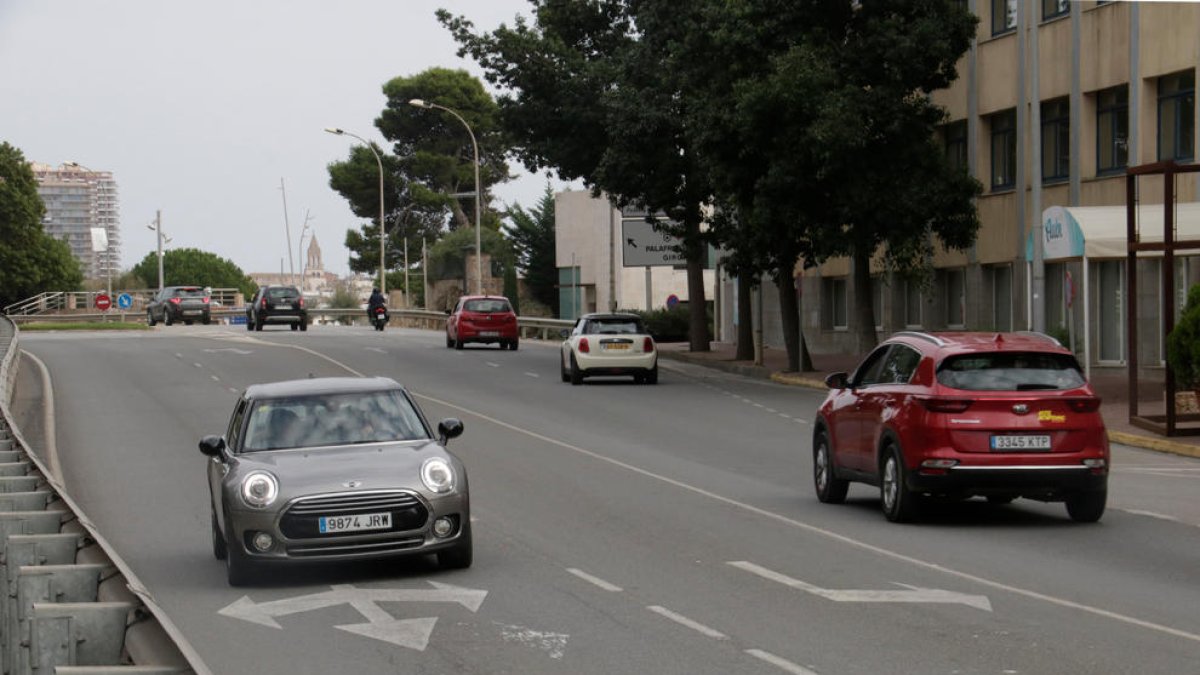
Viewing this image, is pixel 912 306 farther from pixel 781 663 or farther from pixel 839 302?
pixel 781 663

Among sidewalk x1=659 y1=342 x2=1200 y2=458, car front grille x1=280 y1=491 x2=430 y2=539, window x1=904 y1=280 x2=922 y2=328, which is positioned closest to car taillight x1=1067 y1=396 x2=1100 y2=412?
car front grille x1=280 y1=491 x2=430 y2=539

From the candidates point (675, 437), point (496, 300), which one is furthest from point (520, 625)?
point (496, 300)

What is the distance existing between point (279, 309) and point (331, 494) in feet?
185

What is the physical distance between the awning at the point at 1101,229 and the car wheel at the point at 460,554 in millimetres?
17804

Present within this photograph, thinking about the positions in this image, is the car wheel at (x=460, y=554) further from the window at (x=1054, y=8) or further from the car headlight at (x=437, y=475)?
the window at (x=1054, y=8)

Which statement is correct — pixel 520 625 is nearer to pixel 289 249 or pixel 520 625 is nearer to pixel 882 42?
pixel 882 42

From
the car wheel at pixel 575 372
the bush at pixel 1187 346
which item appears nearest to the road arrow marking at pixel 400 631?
the bush at pixel 1187 346

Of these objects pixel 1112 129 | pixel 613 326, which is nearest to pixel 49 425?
pixel 613 326

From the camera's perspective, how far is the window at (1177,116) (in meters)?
34.6

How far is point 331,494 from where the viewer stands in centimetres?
1262

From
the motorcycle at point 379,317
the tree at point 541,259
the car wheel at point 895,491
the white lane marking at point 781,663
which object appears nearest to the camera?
the white lane marking at point 781,663

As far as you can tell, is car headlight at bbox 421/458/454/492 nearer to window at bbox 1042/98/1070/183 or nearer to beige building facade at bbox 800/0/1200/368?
beige building facade at bbox 800/0/1200/368

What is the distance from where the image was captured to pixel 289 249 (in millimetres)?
134250

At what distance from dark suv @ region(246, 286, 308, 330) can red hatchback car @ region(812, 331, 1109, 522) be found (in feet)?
174
